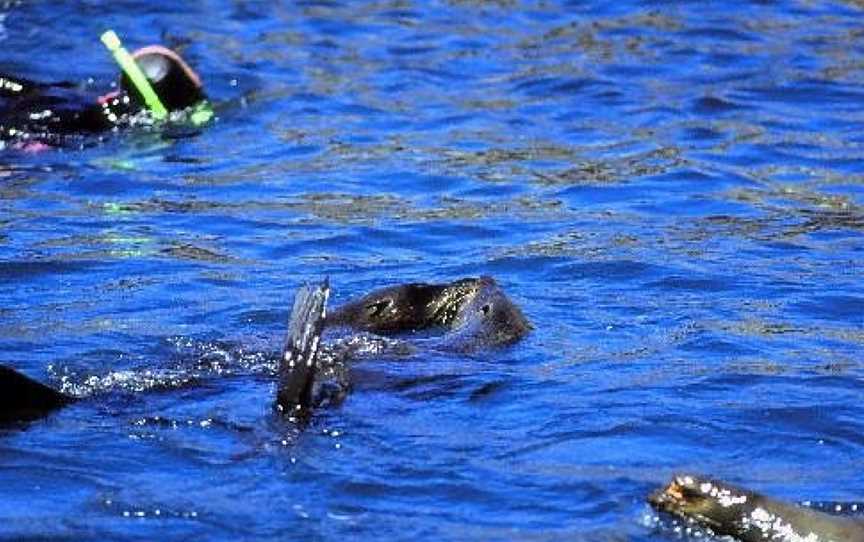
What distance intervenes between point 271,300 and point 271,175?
241cm

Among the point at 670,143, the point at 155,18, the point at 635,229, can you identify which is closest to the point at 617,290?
the point at 635,229

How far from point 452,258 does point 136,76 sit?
120 inches

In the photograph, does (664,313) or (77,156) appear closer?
(664,313)

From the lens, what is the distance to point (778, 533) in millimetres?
4887

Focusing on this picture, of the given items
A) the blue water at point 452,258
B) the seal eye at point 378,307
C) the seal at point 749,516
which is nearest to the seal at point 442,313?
the seal eye at point 378,307

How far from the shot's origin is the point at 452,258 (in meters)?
8.34

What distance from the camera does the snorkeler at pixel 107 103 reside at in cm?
1043

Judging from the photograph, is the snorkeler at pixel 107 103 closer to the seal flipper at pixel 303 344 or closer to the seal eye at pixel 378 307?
the seal eye at pixel 378 307

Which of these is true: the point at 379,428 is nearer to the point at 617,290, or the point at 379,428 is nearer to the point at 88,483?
the point at 88,483

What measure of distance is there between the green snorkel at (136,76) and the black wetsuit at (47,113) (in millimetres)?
153

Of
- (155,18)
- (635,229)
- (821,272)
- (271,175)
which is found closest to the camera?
(821,272)

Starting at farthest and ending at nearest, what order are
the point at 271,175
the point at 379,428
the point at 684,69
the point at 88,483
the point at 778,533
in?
the point at 684,69 < the point at 271,175 < the point at 379,428 < the point at 88,483 < the point at 778,533

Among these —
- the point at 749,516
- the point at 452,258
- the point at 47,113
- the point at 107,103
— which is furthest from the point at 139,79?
the point at 749,516

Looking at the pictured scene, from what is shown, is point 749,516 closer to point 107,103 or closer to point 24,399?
point 24,399
